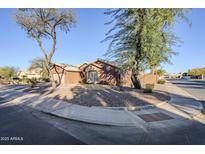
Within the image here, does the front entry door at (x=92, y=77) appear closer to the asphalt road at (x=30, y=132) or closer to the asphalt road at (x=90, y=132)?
the asphalt road at (x=30, y=132)

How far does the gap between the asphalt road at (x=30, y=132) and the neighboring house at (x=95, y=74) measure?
17.0 m

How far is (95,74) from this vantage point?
2811 cm

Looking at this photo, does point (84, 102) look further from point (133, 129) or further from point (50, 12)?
point (50, 12)

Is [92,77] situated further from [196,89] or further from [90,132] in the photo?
[90,132]

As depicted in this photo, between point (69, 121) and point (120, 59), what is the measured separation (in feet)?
39.1

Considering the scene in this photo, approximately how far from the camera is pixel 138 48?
17828 mm

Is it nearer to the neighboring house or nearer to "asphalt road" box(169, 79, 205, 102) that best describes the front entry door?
the neighboring house

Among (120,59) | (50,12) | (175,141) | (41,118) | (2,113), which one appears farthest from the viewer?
(50,12)

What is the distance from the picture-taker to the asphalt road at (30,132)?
5719 millimetres

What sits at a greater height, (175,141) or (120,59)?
(120,59)

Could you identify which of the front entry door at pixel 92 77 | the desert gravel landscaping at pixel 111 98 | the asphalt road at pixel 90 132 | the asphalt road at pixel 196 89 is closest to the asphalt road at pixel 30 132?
the asphalt road at pixel 90 132

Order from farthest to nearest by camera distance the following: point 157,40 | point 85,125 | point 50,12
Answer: point 50,12
point 157,40
point 85,125

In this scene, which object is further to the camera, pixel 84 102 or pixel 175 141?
pixel 84 102

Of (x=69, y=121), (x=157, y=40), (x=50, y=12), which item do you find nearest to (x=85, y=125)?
(x=69, y=121)
